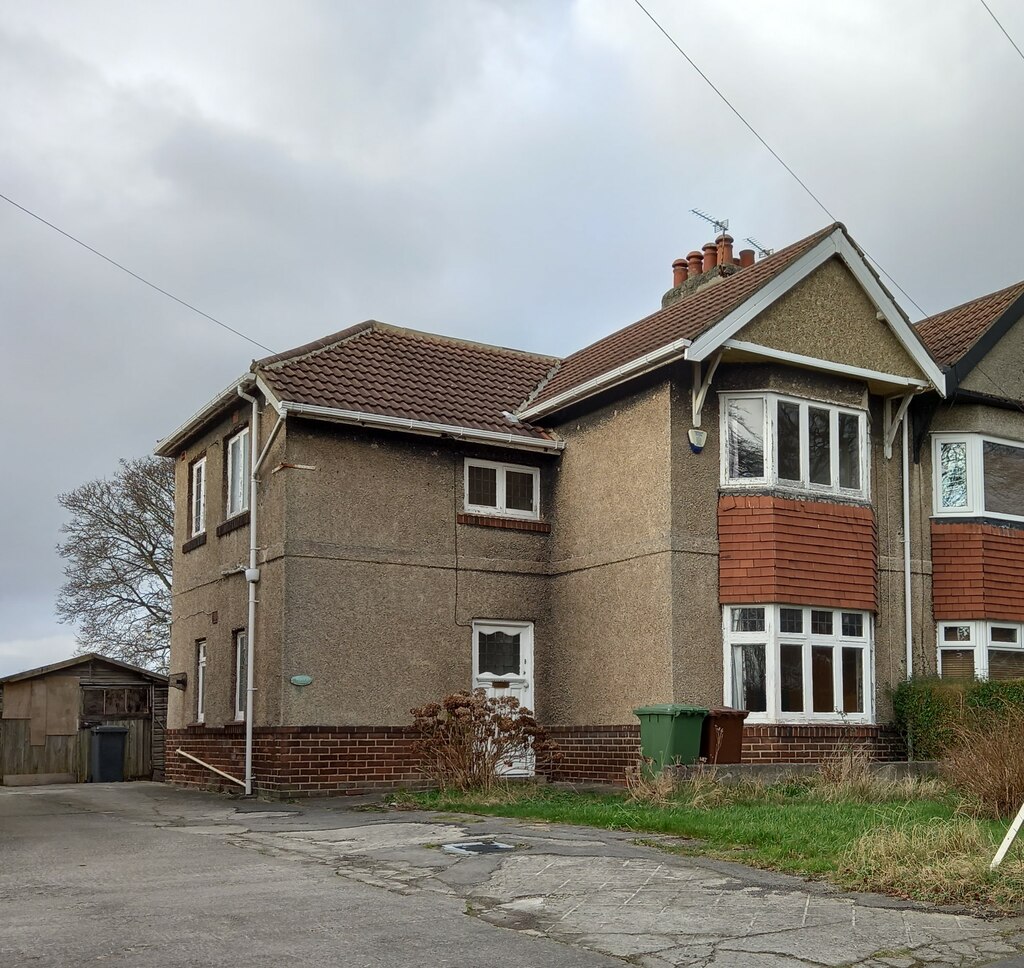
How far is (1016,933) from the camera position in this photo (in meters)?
Result: 7.01

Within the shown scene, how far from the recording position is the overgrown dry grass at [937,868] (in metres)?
7.82

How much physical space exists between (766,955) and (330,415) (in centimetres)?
1112

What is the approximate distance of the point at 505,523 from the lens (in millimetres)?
18078

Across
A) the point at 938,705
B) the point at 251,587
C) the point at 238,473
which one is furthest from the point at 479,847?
the point at 238,473

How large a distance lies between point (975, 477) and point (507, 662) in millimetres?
7588

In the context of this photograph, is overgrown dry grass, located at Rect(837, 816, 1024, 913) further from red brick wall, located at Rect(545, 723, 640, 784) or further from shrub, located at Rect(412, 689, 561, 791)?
red brick wall, located at Rect(545, 723, 640, 784)

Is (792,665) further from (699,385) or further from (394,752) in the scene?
(394,752)

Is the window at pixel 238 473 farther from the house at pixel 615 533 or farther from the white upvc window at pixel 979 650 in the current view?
the white upvc window at pixel 979 650

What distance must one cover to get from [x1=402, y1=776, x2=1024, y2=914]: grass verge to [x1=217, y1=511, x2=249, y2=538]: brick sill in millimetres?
5281

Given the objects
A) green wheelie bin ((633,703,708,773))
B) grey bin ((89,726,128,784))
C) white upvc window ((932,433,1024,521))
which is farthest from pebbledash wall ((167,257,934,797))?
grey bin ((89,726,128,784))

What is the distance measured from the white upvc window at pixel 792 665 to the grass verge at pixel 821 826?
6.35ft

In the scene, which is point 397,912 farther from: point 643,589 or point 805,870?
point 643,589

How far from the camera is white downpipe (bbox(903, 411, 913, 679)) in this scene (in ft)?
58.4

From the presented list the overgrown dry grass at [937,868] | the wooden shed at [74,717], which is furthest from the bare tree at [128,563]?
the overgrown dry grass at [937,868]
